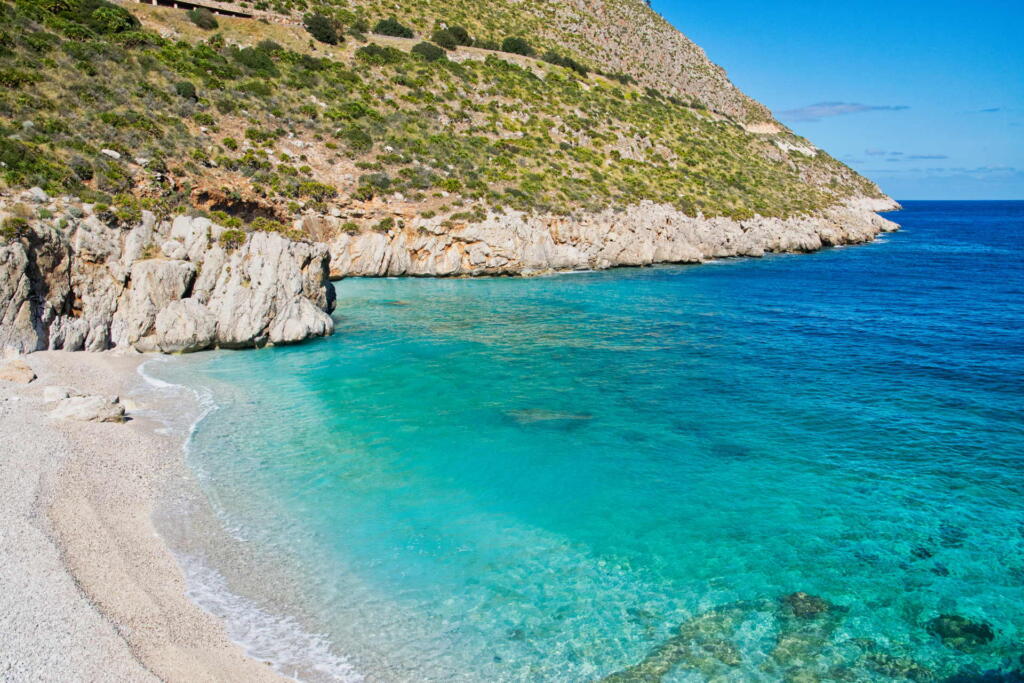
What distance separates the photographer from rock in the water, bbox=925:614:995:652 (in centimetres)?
892

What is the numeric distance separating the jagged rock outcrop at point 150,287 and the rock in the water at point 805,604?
21.7 m

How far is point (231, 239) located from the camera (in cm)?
2672

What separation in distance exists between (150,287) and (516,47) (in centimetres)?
6819

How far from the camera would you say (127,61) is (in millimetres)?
45062

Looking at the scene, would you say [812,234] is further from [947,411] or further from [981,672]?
[981,672]

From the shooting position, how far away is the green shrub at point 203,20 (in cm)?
5747

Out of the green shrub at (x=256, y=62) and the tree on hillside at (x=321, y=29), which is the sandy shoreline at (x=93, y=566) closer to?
the green shrub at (x=256, y=62)

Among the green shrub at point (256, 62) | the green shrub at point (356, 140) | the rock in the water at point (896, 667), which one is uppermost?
the green shrub at point (256, 62)

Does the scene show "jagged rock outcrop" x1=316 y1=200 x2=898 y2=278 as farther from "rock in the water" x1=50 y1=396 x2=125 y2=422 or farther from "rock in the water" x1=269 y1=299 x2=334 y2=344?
"rock in the water" x1=50 y1=396 x2=125 y2=422

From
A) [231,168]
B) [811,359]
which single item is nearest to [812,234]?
[811,359]

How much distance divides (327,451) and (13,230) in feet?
49.8

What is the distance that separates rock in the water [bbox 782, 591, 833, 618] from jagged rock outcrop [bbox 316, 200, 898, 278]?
37.8 meters

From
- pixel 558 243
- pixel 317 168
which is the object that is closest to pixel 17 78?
pixel 317 168

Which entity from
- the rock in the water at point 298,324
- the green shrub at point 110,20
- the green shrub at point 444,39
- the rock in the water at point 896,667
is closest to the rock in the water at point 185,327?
the rock in the water at point 298,324
